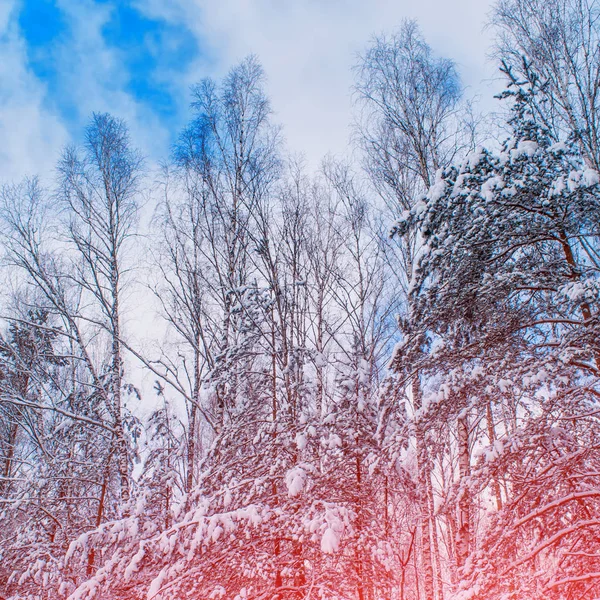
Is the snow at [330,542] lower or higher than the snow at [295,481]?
lower

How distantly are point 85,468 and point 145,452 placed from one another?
4.39 feet

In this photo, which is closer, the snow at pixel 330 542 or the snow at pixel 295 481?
the snow at pixel 330 542

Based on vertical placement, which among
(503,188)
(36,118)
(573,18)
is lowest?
(503,188)

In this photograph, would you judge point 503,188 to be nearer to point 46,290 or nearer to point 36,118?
point 46,290

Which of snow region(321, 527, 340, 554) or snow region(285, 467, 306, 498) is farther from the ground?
snow region(285, 467, 306, 498)

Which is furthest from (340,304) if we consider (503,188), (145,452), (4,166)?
(4,166)

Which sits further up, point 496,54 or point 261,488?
point 496,54

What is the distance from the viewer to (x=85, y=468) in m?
6.50

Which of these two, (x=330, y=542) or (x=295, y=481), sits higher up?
(x=295, y=481)

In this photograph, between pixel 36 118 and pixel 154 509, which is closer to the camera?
pixel 154 509

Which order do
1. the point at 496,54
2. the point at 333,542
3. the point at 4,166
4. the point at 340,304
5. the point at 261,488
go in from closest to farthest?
the point at 333,542, the point at 261,488, the point at 496,54, the point at 4,166, the point at 340,304

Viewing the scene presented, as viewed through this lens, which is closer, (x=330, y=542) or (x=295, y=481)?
(x=330, y=542)

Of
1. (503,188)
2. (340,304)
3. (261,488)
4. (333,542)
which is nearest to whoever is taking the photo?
(333,542)

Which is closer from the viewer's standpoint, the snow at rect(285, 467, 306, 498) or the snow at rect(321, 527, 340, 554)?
the snow at rect(321, 527, 340, 554)
